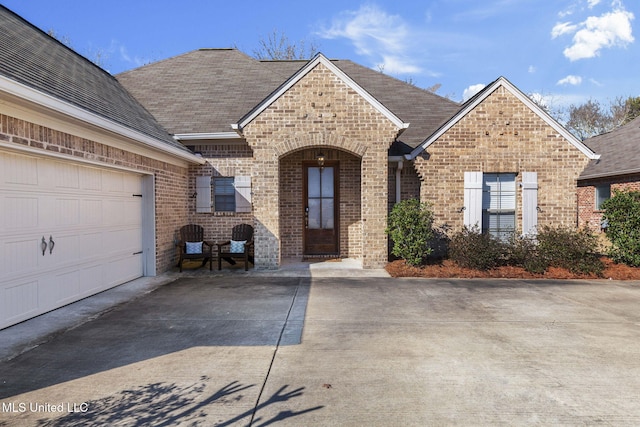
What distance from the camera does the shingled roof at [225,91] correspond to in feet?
35.1

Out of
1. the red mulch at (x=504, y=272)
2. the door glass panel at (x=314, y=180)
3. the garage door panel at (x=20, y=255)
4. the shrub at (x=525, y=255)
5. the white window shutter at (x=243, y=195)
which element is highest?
the door glass panel at (x=314, y=180)

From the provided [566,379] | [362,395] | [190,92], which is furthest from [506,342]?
[190,92]

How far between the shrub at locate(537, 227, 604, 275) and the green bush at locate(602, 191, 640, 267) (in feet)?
2.11

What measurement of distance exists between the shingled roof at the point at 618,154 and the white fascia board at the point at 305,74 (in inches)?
373

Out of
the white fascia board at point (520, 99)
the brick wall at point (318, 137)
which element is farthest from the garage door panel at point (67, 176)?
the white fascia board at point (520, 99)

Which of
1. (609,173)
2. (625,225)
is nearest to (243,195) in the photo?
(625,225)

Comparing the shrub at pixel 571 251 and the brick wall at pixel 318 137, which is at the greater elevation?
the brick wall at pixel 318 137

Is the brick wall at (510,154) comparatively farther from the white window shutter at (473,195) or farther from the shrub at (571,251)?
the shrub at (571,251)

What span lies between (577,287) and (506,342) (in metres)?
4.07

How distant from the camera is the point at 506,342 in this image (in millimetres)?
4289

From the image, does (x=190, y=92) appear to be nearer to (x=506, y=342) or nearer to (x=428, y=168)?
(x=428, y=168)

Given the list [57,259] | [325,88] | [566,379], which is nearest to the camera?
[566,379]

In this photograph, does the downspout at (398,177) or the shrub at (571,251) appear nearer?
the shrub at (571,251)

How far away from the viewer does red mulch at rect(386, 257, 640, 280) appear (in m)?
8.08
